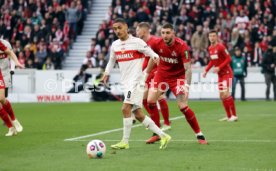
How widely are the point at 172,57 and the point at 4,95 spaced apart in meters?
4.32

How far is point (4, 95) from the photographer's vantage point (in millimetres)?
15828

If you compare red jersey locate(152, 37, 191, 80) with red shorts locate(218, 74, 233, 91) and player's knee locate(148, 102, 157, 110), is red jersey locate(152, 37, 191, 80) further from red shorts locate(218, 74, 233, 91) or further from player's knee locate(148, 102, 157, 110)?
red shorts locate(218, 74, 233, 91)

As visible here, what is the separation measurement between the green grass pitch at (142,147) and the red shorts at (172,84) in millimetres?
1026

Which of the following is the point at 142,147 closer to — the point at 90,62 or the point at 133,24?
the point at 90,62

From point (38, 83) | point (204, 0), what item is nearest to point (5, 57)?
point (38, 83)

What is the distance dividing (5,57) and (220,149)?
7.17 metres

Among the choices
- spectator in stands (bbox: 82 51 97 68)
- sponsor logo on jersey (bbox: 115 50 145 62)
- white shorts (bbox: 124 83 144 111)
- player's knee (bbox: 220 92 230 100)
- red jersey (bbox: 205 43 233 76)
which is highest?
sponsor logo on jersey (bbox: 115 50 145 62)

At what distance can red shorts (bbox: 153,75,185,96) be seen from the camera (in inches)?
533

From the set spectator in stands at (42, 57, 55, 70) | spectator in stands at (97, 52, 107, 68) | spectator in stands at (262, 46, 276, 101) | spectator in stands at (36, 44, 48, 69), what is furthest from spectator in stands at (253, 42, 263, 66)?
spectator in stands at (36, 44, 48, 69)

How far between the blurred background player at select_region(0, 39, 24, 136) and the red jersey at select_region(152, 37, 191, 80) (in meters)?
3.30

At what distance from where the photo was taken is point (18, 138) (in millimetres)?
15266

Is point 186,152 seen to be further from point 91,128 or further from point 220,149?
point 91,128

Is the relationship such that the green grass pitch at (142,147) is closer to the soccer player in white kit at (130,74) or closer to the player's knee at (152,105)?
the soccer player in white kit at (130,74)

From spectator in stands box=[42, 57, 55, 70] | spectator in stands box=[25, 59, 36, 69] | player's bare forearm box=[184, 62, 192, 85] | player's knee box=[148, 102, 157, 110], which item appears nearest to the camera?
player's bare forearm box=[184, 62, 192, 85]
